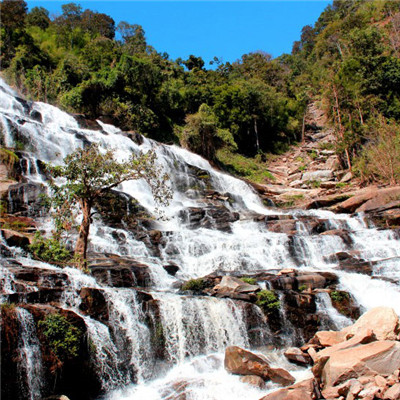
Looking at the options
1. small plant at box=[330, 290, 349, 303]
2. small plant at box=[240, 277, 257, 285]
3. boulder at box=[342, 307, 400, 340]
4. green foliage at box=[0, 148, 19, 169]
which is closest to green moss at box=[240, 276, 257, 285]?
small plant at box=[240, 277, 257, 285]

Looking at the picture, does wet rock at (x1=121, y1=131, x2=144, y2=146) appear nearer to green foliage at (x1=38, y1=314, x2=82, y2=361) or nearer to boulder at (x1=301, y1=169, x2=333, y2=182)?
boulder at (x1=301, y1=169, x2=333, y2=182)

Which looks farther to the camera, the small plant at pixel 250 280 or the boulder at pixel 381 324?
the small plant at pixel 250 280

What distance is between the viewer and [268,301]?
10.6 meters

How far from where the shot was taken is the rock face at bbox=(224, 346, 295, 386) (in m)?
7.77

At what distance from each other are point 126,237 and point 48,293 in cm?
721

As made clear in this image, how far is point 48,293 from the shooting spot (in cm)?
886

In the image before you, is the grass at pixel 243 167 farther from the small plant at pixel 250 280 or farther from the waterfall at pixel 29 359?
the waterfall at pixel 29 359

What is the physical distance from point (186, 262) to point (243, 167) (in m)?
22.3

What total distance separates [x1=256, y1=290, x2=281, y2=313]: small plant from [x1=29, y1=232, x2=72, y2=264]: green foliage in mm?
6066

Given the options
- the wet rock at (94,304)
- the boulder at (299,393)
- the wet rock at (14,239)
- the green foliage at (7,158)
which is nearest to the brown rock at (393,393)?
the boulder at (299,393)

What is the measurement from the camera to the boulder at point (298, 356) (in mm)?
8627

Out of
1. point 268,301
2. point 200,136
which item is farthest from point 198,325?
point 200,136

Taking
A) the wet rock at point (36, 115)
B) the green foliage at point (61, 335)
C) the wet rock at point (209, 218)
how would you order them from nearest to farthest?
the green foliage at point (61, 335), the wet rock at point (209, 218), the wet rock at point (36, 115)

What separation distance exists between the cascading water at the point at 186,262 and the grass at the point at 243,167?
4922 millimetres
